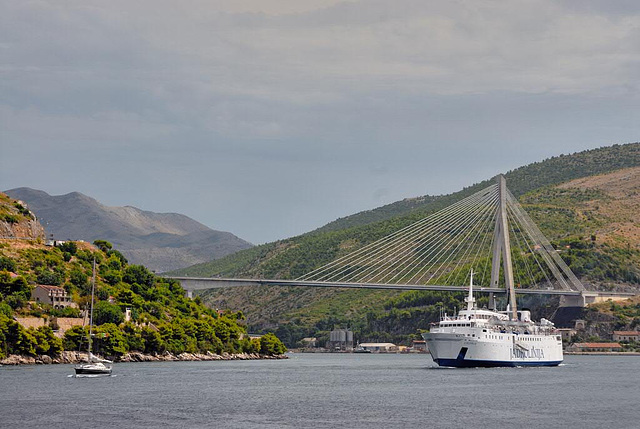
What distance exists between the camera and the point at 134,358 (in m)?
103

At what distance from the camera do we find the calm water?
165ft

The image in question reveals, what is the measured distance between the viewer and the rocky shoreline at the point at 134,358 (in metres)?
89.9

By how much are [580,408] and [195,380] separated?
101 feet

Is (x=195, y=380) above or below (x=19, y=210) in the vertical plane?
below

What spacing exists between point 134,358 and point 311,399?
44740 millimetres

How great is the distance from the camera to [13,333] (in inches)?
3482

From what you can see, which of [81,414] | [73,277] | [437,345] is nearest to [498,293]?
[437,345]

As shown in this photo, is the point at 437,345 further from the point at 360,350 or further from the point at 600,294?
the point at 360,350

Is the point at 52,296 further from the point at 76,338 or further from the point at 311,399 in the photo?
the point at 311,399

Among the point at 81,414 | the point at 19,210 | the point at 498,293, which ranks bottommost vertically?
A: the point at 81,414

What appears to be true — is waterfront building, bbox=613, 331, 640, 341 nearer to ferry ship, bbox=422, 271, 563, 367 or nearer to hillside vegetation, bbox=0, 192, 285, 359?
hillside vegetation, bbox=0, 192, 285, 359

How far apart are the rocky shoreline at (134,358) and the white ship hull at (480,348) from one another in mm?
28958

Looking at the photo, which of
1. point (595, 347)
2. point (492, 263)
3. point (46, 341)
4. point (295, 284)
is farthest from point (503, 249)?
Result: point (46, 341)

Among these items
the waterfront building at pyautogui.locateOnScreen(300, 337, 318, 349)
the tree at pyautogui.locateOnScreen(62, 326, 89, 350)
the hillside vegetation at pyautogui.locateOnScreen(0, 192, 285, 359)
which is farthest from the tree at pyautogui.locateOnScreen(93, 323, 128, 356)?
the waterfront building at pyautogui.locateOnScreen(300, 337, 318, 349)
